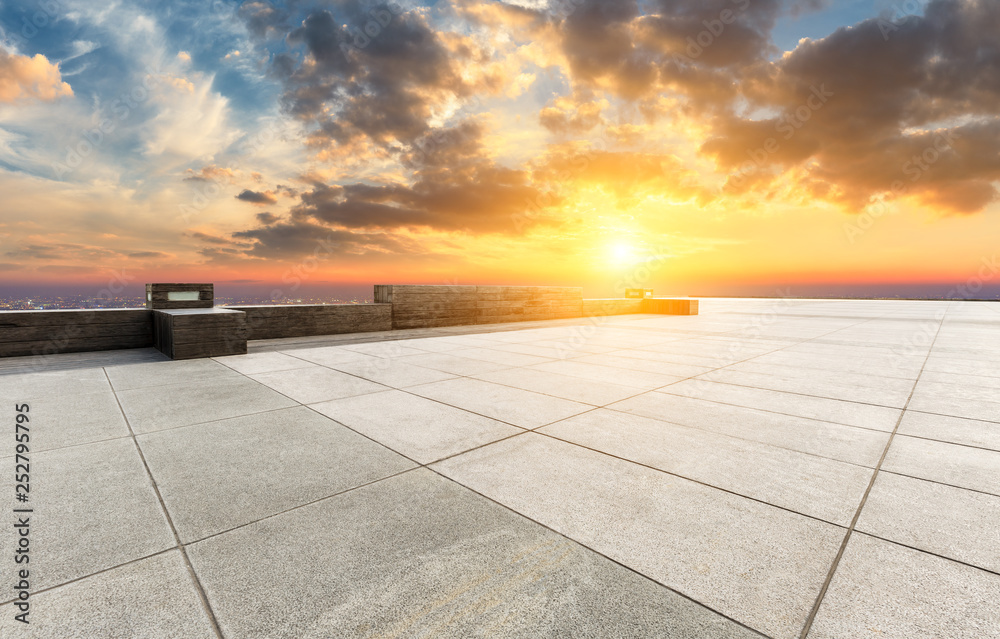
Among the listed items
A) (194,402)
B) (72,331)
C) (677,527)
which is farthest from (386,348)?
(677,527)

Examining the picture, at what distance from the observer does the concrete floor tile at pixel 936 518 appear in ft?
8.31

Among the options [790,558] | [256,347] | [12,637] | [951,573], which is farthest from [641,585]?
[256,347]

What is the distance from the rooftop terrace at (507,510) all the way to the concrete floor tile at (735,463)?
27mm

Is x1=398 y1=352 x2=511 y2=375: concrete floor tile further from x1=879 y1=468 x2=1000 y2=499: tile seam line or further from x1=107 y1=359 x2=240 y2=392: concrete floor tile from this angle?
x1=879 y1=468 x2=1000 y2=499: tile seam line

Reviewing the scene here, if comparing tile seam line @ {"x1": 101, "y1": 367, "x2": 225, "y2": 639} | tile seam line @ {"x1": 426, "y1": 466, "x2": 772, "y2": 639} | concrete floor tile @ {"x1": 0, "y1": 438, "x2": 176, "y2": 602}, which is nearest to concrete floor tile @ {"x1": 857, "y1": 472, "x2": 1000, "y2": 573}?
tile seam line @ {"x1": 426, "y1": 466, "x2": 772, "y2": 639}

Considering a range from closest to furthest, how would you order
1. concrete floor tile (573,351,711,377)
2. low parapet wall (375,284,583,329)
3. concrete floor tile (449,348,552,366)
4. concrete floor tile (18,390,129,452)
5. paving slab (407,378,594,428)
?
concrete floor tile (18,390,129,452) < paving slab (407,378,594,428) < concrete floor tile (573,351,711,377) < concrete floor tile (449,348,552,366) < low parapet wall (375,284,583,329)

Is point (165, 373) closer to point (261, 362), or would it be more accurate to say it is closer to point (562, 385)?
point (261, 362)

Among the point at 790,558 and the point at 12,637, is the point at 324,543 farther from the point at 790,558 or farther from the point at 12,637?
the point at 790,558

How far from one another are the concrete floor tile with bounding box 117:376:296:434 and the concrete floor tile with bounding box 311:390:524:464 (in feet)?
2.67

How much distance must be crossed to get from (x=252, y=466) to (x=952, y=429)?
6.75 metres

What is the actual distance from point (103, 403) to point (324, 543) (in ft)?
15.8

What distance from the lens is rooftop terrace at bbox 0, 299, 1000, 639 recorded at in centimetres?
204

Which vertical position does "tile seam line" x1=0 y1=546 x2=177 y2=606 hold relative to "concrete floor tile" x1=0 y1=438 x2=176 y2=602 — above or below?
below

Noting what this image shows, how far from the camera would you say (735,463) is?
371cm
